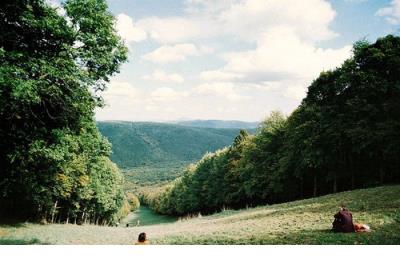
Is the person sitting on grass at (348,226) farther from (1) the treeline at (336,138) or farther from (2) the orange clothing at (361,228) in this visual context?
(1) the treeline at (336,138)

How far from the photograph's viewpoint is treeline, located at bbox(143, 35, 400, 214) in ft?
136

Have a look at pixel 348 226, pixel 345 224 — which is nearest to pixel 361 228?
pixel 348 226

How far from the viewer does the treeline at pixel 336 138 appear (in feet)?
136

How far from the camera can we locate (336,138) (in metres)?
46.8

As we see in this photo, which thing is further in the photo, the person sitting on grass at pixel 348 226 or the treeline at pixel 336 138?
the treeline at pixel 336 138

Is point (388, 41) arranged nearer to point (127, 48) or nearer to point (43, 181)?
point (127, 48)

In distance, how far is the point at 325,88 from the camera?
5269 cm

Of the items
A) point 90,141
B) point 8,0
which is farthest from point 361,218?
point 8,0

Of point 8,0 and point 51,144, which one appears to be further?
point 51,144

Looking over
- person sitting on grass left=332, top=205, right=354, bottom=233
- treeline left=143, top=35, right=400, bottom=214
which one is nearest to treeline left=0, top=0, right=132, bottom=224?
person sitting on grass left=332, top=205, right=354, bottom=233

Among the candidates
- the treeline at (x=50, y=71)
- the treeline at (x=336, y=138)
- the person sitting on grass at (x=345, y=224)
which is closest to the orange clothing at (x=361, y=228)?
the person sitting on grass at (x=345, y=224)

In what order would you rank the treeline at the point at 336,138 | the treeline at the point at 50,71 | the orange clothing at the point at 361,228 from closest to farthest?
the treeline at the point at 50,71
the orange clothing at the point at 361,228
the treeline at the point at 336,138

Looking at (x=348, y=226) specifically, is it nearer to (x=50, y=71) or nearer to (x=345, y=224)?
(x=345, y=224)
